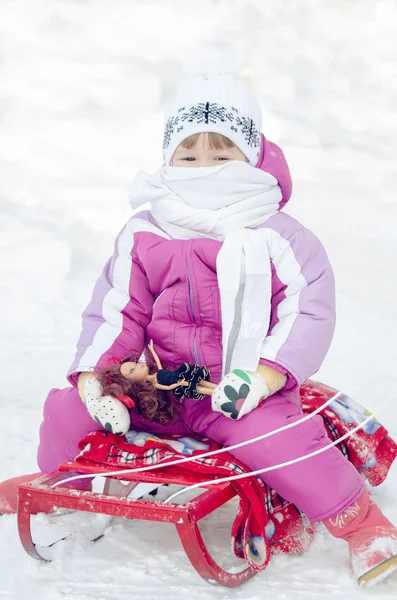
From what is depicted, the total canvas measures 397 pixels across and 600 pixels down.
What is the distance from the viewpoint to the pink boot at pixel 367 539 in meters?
1.29

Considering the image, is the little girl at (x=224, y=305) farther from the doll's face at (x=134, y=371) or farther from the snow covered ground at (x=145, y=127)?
the snow covered ground at (x=145, y=127)

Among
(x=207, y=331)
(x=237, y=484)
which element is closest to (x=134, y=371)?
(x=207, y=331)

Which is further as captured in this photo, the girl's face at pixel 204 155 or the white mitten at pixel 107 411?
the girl's face at pixel 204 155

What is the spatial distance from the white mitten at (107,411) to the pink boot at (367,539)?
0.40 metres

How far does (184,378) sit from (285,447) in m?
0.22

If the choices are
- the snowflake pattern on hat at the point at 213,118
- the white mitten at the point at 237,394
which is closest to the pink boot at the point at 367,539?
the white mitten at the point at 237,394

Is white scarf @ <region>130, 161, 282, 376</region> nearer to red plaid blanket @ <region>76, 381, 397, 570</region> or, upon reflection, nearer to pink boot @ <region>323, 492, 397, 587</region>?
red plaid blanket @ <region>76, 381, 397, 570</region>

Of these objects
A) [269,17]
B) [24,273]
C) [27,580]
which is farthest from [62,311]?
[27,580]

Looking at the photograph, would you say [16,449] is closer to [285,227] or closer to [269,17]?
[285,227]

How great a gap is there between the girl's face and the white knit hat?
0.5 inches

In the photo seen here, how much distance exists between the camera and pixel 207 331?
1.54 metres

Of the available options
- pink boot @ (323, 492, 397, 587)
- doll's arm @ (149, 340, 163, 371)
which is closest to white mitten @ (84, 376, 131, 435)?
doll's arm @ (149, 340, 163, 371)

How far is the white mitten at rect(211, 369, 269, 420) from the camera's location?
4.53ft

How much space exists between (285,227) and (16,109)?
3.38 metres
